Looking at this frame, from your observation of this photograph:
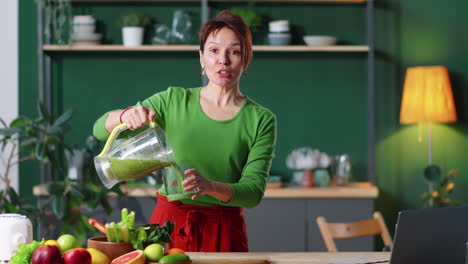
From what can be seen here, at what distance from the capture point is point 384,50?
4754mm

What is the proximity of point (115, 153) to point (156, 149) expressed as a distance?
105 millimetres

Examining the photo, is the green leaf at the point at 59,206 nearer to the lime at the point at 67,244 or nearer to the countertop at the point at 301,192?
the countertop at the point at 301,192

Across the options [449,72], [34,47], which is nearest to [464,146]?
[449,72]

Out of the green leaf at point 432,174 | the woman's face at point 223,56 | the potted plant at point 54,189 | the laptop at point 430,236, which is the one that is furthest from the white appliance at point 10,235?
the green leaf at point 432,174

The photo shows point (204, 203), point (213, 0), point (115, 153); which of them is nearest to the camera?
point (115, 153)

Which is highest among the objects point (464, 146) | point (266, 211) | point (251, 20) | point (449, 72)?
point (251, 20)

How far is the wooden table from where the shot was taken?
6.67ft

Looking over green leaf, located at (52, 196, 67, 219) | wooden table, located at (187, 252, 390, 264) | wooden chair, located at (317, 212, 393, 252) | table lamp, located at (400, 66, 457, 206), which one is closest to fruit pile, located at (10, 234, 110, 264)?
wooden table, located at (187, 252, 390, 264)

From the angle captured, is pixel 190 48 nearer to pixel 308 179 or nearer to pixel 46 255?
pixel 308 179

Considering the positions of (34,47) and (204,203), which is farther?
(34,47)

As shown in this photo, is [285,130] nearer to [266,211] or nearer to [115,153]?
[266,211]

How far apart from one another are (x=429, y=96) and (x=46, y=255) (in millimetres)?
3182

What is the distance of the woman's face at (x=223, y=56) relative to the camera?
2215 mm

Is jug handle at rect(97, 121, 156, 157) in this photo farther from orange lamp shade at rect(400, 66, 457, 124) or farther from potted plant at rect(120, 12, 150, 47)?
orange lamp shade at rect(400, 66, 457, 124)
